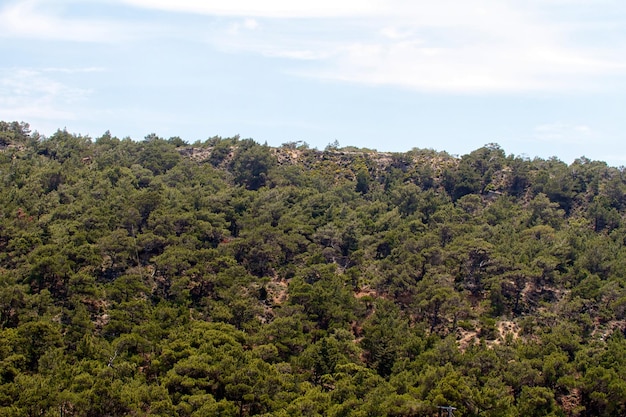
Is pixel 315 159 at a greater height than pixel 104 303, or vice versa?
pixel 315 159

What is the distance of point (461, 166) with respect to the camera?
95.2m

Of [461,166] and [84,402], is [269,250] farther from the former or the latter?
[461,166]

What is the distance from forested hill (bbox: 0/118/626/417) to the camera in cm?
3959

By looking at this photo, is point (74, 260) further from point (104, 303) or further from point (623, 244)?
point (623, 244)

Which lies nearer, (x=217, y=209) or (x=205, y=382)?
(x=205, y=382)

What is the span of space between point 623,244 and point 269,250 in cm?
4053

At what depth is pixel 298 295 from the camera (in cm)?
5341

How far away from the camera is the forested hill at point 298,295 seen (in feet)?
130

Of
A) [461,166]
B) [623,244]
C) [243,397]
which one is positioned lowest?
[243,397]

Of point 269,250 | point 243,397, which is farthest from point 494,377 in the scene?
point 269,250

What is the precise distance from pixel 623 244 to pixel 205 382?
5174cm

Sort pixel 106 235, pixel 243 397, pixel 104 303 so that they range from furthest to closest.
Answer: pixel 106 235
pixel 104 303
pixel 243 397

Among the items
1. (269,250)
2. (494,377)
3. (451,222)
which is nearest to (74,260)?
(269,250)

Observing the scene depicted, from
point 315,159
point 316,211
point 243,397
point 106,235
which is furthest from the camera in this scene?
point 315,159
